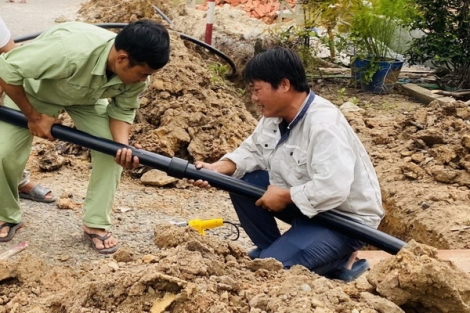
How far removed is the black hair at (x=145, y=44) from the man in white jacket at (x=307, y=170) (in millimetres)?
465

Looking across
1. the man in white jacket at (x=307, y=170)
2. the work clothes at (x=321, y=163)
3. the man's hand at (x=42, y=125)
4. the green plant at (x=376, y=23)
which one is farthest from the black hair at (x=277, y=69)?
the green plant at (x=376, y=23)

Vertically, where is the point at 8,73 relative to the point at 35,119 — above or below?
above

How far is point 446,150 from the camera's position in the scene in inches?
226

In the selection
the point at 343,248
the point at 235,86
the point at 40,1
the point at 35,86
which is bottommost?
the point at 40,1

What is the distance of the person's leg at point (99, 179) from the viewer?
4.01m

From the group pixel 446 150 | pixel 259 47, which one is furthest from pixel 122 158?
pixel 259 47

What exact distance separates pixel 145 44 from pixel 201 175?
78 cm

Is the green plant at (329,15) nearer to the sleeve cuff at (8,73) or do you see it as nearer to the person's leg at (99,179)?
the person's leg at (99,179)

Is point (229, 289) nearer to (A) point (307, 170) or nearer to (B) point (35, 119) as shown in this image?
(A) point (307, 170)

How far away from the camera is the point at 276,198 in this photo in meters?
3.49

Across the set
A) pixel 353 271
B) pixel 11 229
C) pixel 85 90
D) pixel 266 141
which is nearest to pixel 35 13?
pixel 11 229

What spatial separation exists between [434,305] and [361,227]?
Answer: 0.96 metres

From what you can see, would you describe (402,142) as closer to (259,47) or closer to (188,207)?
(188,207)

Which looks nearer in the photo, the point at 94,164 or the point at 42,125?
the point at 42,125
